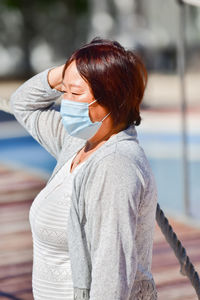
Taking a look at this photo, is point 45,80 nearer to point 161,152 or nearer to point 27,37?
point 161,152

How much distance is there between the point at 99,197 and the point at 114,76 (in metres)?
0.33

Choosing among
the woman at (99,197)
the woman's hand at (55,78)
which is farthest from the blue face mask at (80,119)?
the woman's hand at (55,78)

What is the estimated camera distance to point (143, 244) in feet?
7.17

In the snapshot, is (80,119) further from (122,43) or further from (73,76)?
(122,43)

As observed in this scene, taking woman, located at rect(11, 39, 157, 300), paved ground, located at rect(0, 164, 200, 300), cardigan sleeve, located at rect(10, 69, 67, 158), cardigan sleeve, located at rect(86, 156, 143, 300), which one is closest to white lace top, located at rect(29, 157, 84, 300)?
woman, located at rect(11, 39, 157, 300)

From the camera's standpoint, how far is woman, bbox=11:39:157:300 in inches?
80.4

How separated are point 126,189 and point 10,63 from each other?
98.6 feet

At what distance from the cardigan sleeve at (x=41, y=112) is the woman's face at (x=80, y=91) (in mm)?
489

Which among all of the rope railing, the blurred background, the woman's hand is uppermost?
the woman's hand

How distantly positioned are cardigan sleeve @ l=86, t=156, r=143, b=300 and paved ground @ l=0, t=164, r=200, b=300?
279cm

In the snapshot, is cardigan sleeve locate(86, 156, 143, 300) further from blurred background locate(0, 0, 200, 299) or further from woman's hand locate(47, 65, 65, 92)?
blurred background locate(0, 0, 200, 299)

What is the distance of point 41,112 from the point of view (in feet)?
9.17

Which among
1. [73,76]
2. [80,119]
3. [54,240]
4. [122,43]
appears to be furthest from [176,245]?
[122,43]

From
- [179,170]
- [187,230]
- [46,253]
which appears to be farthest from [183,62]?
[179,170]
